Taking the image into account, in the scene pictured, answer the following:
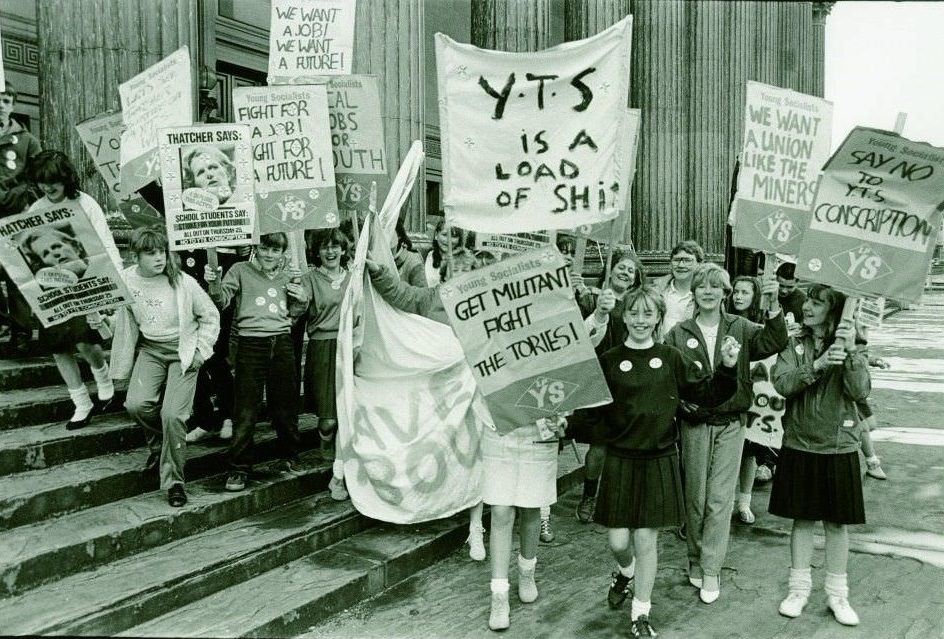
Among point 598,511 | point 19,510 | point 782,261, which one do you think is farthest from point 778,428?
point 19,510

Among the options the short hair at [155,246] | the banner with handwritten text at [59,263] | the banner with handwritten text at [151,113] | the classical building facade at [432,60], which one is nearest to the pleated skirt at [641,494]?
the short hair at [155,246]

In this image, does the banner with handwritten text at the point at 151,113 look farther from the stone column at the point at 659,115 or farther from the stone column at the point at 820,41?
the stone column at the point at 820,41

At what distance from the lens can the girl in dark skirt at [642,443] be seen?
4.34 metres

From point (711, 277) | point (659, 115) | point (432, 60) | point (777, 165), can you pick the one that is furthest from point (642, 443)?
point (432, 60)

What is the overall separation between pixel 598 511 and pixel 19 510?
3.14 metres

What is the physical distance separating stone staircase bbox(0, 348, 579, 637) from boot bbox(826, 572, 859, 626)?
2.34m

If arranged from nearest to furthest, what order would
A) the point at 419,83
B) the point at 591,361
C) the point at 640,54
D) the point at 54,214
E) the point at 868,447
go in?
the point at 591,361
the point at 54,214
the point at 868,447
the point at 419,83
the point at 640,54

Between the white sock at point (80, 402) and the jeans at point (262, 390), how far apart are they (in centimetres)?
102

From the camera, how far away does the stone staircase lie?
409 cm

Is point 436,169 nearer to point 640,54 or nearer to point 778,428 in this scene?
point 640,54

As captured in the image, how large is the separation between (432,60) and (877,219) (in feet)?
38.4

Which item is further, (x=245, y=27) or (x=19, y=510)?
(x=245, y=27)

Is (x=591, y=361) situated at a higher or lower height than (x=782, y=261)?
lower

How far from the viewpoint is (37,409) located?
18.4 ft
